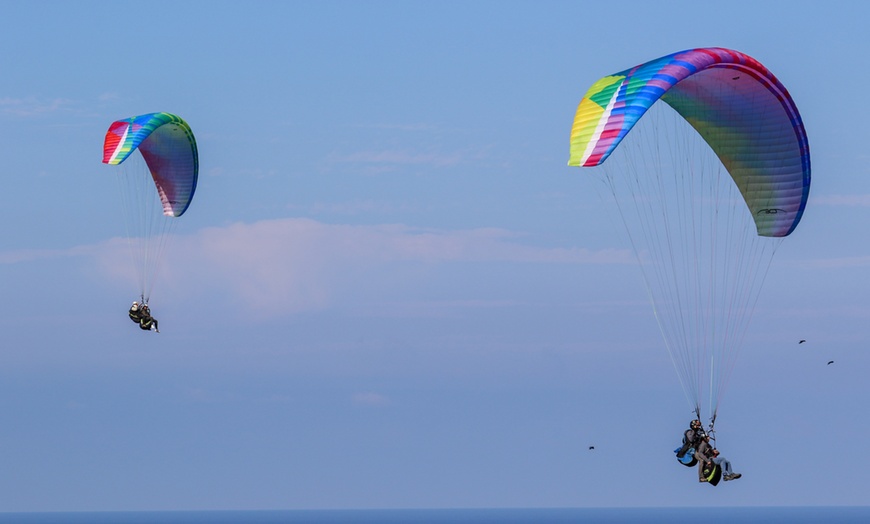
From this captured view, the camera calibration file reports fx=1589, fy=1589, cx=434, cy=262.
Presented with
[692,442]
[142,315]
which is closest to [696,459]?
[692,442]

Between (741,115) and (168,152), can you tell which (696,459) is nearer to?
(741,115)

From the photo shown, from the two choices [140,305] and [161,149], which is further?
[161,149]

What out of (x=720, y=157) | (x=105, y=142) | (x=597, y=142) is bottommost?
(x=597, y=142)

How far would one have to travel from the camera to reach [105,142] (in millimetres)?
50656

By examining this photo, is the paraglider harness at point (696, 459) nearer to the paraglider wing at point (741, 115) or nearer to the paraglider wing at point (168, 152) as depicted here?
the paraglider wing at point (741, 115)

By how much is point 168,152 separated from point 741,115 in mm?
23022

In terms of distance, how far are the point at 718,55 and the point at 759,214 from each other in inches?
204

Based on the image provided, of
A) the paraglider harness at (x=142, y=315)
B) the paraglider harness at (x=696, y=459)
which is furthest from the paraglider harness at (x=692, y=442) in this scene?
the paraglider harness at (x=142, y=315)

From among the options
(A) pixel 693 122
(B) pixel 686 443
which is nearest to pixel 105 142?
(A) pixel 693 122

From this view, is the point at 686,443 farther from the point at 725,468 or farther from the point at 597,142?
the point at 597,142

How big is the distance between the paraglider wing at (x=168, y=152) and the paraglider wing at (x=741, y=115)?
18854 mm

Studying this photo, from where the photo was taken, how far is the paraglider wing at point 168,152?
50969 mm

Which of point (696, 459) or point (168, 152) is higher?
point (168, 152)

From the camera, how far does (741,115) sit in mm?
38750
